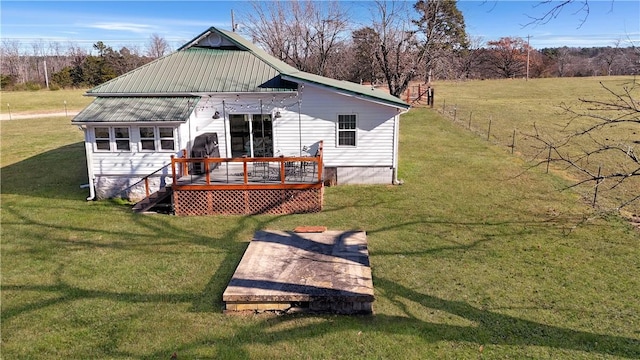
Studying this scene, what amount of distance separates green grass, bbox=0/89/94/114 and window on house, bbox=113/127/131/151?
3663cm

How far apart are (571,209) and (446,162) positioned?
6.86 metres

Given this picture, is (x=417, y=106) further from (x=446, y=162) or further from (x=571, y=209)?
(x=571, y=209)

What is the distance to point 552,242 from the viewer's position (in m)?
10.5

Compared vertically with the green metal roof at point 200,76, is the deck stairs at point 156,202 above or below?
below

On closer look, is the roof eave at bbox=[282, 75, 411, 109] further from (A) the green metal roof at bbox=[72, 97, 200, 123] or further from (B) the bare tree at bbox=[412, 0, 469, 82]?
(B) the bare tree at bbox=[412, 0, 469, 82]

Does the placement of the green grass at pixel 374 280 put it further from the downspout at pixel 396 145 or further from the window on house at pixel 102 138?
the window on house at pixel 102 138

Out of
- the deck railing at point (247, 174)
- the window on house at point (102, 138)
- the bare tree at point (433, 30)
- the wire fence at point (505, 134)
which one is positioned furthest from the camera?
the bare tree at point (433, 30)

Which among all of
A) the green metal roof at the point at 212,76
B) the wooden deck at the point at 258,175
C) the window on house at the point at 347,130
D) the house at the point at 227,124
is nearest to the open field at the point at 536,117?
the house at the point at 227,124

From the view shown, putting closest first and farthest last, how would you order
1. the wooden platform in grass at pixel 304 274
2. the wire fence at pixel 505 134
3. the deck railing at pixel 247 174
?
1. the wooden platform in grass at pixel 304 274
2. the deck railing at pixel 247 174
3. the wire fence at pixel 505 134

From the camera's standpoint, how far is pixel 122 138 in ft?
47.1

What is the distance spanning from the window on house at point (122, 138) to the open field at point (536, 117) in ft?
39.3

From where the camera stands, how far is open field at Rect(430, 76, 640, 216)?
15.2 meters

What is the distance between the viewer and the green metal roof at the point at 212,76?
49.5 feet

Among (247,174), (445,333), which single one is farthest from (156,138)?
(445,333)
